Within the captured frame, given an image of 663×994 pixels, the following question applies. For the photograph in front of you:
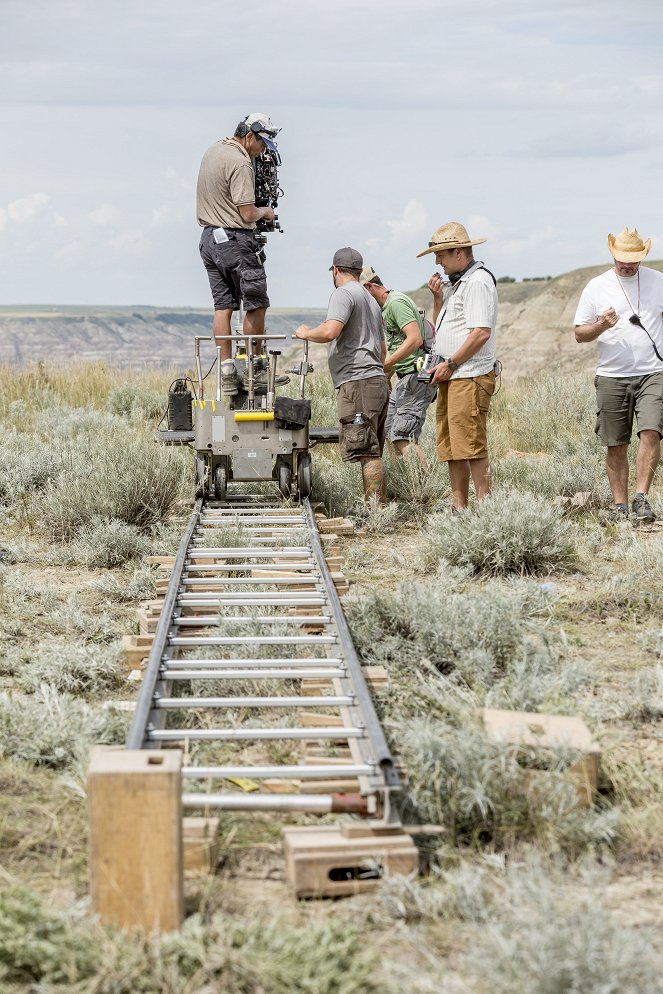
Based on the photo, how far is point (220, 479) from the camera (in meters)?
9.80

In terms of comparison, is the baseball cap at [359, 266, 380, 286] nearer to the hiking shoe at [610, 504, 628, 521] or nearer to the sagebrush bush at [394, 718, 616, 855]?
the hiking shoe at [610, 504, 628, 521]

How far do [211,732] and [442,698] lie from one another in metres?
1.05

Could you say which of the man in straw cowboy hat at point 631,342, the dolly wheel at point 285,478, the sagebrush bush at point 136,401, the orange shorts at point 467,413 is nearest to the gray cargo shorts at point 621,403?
the man in straw cowboy hat at point 631,342

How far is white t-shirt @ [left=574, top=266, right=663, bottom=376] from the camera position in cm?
915

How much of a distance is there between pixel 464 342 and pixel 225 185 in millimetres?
2773

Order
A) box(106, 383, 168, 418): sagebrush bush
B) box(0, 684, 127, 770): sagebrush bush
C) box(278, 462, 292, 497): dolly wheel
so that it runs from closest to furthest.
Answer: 1. box(0, 684, 127, 770): sagebrush bush
2. box(278, 462, 292, 497): dolly wheel
3. box(106, 383, 168, 418): sagebrush bush

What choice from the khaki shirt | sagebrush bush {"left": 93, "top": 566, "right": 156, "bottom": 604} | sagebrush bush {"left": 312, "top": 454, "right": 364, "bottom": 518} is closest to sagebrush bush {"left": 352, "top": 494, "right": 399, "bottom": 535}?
sagebrush bush {"left": 312, "top": 454, "right": 364, "bottom": 518}

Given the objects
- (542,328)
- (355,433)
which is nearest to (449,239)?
(355,433)

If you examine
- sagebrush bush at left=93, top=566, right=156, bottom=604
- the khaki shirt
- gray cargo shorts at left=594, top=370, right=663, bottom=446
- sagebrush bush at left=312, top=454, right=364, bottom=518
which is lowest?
sagebrush bush at left=93, top=566, right=156, bottom=604

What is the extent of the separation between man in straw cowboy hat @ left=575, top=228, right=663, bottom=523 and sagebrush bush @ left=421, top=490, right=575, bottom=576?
158 cm

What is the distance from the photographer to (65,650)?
18.5 feet

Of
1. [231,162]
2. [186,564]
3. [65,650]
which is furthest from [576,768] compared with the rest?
[231,162]

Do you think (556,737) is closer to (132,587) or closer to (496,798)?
(496,798)

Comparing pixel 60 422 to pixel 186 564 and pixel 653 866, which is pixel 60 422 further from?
pixel 653 866
